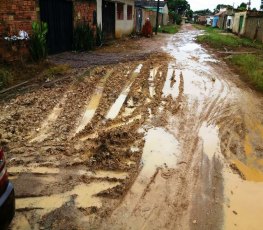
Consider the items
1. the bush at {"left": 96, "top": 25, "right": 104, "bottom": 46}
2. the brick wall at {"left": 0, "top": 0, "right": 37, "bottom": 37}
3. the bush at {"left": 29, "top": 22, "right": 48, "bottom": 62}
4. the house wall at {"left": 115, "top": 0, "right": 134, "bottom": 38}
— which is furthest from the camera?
the house wall at {"left": 115, "top": 0, "right": 134, "bottom": 38}

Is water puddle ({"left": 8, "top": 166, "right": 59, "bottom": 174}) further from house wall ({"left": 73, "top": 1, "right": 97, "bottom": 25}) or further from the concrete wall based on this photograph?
the concrete wall

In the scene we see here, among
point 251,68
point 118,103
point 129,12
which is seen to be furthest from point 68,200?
point 129,12

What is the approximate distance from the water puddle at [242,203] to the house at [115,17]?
13529mm

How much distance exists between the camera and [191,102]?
7.19 meters

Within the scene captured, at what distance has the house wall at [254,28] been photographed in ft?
79.6

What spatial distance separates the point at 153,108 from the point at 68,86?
8.23 feet

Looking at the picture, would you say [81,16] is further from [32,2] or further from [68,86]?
[68,86]

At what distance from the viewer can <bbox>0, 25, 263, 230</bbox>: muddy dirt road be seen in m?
3.36

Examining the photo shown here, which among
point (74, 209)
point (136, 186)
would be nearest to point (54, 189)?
point (74, 209)

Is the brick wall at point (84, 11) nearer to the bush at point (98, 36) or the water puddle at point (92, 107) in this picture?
the bush at point (98, 36)

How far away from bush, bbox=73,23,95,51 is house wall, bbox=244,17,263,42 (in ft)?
51.3

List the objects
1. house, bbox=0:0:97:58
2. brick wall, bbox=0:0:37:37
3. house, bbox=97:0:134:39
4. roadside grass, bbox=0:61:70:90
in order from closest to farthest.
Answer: roadside grass, bbox=0:61:70:90 → brick wall, bbox=0:0:37:37 → house, bbox=0:0:97:58 → house, bbox=97:0:134:39

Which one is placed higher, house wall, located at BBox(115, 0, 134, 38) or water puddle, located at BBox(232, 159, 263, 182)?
house wall, located at BBox(115, 0, 134, 38)

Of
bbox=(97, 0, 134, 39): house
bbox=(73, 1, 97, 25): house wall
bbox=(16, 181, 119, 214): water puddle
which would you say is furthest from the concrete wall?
bbox=(16, 181, 119, 214): water puddle
